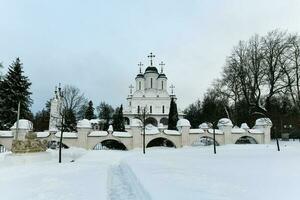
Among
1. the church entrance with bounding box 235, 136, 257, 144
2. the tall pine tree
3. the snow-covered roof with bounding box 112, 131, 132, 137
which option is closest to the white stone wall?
the snow-covered roof with bounding box 112, 131, 132, 137

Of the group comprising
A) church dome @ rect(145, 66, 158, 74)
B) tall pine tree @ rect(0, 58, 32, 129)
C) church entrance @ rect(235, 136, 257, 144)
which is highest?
church dome @ rect(145, 66, 158, 74)

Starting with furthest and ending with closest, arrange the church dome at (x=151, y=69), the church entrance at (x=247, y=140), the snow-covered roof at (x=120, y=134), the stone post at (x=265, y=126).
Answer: the church dome at (x=151, y=69) → the church entrance at (x=247, y=140) → the stone post at (x=265, y=126) → the snow-covered roof at (x=120, y=134)

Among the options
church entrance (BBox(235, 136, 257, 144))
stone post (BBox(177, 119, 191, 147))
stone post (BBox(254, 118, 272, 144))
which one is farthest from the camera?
church entrance (BBox(235, 136, 257, 144))

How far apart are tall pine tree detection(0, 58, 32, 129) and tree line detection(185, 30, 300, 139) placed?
22516 mm

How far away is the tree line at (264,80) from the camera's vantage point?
3759 cm

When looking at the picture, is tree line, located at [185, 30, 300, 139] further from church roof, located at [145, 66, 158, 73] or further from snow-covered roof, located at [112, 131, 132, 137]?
church roof, located at [145, 66, 158, 73]

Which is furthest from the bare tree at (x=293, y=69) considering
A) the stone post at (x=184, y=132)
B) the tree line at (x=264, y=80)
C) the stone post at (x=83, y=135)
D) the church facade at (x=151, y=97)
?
the church facade at (x=151, y=97)

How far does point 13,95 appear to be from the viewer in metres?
38.3

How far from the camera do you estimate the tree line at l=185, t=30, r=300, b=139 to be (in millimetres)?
37594

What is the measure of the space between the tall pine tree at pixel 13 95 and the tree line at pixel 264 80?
22516mm

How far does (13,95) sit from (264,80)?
96.6 feet

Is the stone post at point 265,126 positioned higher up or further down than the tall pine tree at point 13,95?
further down

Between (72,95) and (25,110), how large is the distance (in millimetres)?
17561

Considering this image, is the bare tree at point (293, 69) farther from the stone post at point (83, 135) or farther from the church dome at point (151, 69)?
the church dome at point (151, 69)
